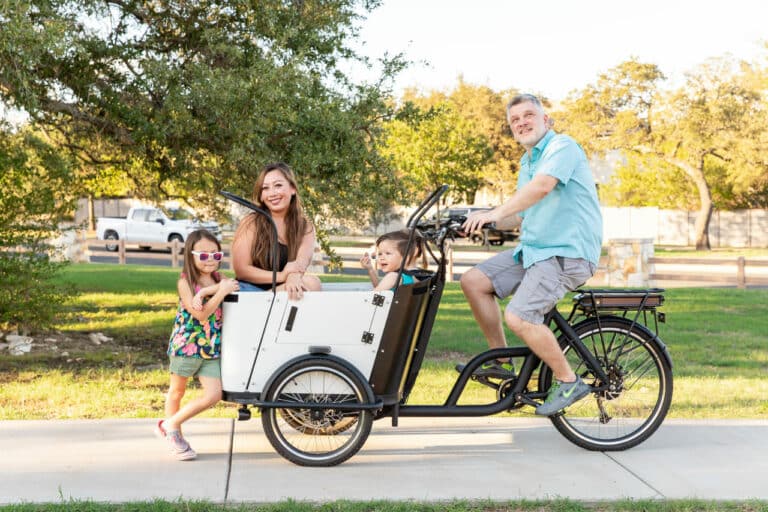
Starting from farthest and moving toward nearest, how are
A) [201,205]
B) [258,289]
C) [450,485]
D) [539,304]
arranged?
[201,205]
[258,289]
[539,304]
[450,485]

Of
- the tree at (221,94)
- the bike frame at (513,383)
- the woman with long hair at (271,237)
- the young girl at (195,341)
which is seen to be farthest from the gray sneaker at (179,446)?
the tree at (221,94)

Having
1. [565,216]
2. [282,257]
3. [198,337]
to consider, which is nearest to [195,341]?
[198,337]

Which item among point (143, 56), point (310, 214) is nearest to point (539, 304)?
point (310, 214)

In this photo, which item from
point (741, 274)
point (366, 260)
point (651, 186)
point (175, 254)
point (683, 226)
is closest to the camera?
point (366, 260)

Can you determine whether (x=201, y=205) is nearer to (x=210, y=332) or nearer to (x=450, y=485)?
(x=210, y=332)

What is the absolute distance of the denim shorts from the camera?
523 cm

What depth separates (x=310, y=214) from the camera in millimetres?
9602

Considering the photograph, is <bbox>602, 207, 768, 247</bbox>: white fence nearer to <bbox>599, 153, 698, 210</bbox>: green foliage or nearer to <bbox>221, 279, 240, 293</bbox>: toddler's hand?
<bbox>599, 153, 698, 210</bbox>: green foliage

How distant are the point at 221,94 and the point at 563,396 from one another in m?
4.74

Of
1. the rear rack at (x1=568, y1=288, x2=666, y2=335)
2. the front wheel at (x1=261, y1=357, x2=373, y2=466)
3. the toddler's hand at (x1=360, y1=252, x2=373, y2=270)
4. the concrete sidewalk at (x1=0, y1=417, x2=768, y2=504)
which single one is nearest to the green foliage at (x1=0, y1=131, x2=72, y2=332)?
the concrete sidewalk at (x1=0, y1=417, x2=768, y2=504)

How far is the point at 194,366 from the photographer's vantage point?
206 inches

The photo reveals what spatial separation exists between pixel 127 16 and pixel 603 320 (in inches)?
263

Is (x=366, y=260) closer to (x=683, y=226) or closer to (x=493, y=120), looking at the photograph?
(x=683, y=226)

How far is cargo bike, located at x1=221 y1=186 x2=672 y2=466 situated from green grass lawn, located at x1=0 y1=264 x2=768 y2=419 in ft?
4.46
